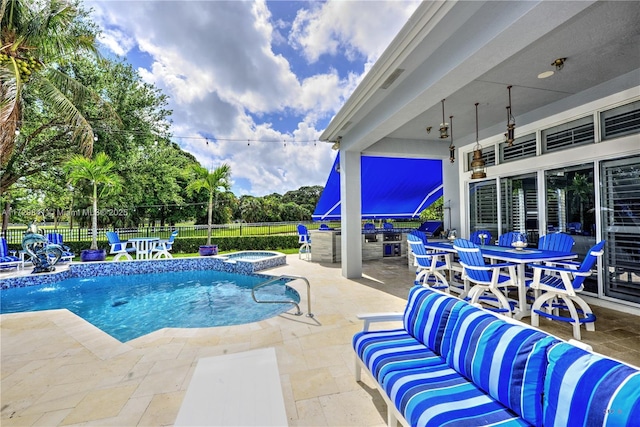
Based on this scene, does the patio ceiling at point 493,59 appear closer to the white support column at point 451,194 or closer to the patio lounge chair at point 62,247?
the white support column at point 451,194

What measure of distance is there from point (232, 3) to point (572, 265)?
10382mm

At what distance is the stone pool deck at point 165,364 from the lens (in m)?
2.55

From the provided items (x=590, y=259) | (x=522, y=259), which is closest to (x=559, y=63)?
(x=590, y=259)

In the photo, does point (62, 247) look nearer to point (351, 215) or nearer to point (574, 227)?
point (351, 215)

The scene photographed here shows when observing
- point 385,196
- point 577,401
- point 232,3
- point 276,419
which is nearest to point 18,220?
point 232,3

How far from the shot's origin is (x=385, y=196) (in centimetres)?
1232

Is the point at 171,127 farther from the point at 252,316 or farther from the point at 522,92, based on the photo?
the point at 522,92

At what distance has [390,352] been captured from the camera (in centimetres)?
248

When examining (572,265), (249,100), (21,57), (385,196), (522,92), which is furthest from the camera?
(249,100)

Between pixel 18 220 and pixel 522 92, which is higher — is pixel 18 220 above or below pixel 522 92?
below

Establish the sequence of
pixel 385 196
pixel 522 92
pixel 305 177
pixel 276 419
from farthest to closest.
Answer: pixel 305 177 < pixel 385 196 < pixel 522 92 < pixel 276 419

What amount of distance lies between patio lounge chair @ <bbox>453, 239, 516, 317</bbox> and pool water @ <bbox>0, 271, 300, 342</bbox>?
12.2 feet

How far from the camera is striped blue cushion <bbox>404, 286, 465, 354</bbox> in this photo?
2.45 meters

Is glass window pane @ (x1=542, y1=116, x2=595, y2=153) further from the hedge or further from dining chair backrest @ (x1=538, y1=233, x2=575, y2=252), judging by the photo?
the hedge
